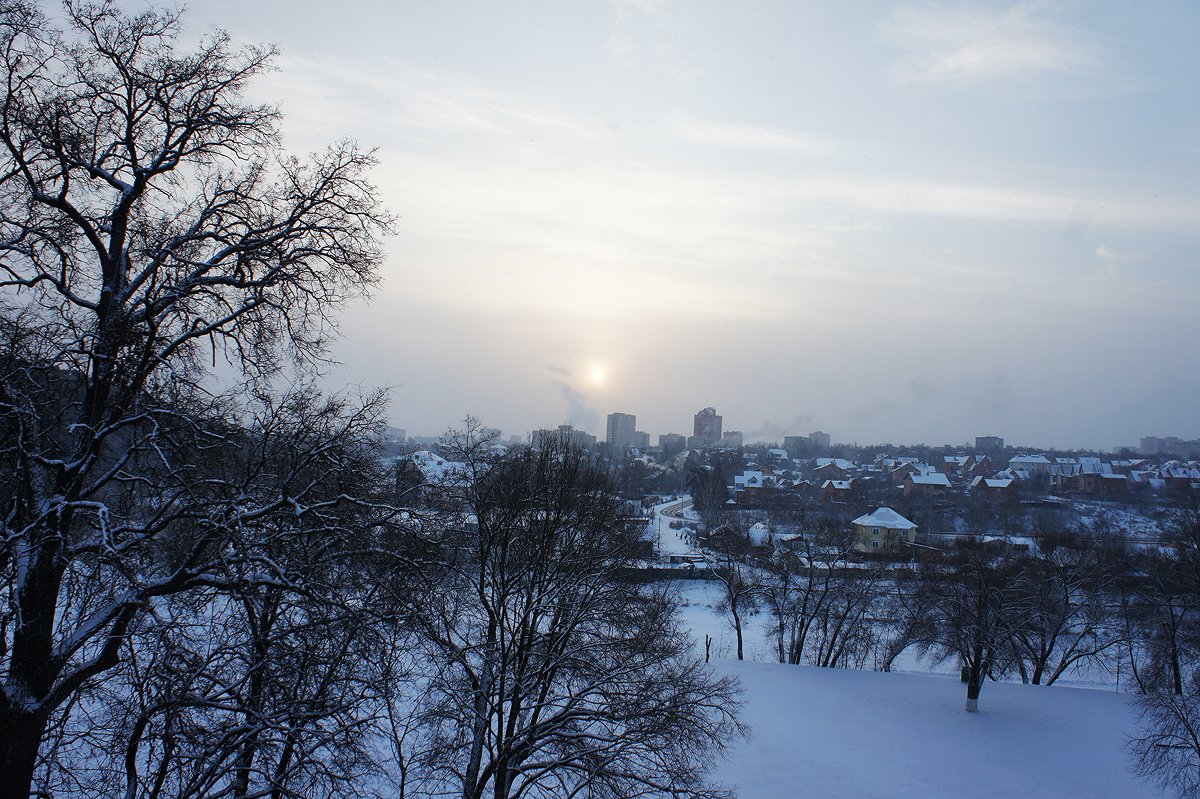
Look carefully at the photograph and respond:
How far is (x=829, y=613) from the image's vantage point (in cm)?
2817

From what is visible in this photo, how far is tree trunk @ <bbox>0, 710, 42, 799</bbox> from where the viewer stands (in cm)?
504

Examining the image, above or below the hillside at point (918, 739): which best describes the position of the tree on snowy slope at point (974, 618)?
above

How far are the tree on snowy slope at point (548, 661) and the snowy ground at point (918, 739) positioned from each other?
3565 millimetres

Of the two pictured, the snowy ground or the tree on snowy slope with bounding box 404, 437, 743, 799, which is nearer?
the tree on snowy slope with bounding box 404, 437, 743, 799

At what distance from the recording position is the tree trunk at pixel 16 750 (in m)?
5.04

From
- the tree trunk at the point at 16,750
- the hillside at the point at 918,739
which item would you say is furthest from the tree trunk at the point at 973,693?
the tree trunk at the point at 16,750

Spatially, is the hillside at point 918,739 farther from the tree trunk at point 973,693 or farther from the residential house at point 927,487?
the residential house at point 927,487

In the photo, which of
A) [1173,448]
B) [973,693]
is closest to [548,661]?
[973,693]

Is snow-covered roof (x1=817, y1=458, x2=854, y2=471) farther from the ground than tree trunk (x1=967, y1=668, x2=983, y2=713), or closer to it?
farther from the ground

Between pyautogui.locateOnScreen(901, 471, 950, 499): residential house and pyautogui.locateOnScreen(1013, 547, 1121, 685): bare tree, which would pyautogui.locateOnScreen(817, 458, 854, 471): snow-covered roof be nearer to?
pyautogui.locateOnScreen(901, 471, 950, 499): residential house

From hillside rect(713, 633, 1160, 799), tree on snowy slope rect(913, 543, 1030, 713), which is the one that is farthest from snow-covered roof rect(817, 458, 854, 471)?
hillside rect(713, 633, 1160, 799)

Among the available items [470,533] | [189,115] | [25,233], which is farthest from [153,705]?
[470,533]

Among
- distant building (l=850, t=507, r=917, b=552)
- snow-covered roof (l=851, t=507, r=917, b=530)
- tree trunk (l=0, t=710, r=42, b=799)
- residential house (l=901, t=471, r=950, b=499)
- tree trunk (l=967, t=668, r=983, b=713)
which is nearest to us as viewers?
tree trunk (l=0, t=710, r=42, b=799)

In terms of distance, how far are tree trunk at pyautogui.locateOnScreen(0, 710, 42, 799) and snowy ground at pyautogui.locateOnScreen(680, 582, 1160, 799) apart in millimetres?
12500
